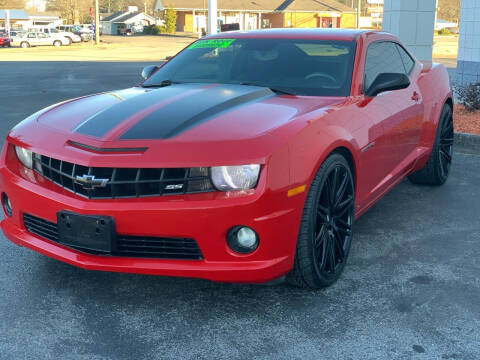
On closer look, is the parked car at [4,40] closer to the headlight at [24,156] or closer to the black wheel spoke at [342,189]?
the headlight at [24,156]

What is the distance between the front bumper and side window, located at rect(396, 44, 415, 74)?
2.71m

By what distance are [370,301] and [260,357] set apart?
0.90 meters

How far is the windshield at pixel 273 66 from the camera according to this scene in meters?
4.21

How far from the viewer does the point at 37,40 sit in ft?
160

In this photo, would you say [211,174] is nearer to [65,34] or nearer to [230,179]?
[230,179]

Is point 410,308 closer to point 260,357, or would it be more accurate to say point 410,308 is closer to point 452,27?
point 260,357

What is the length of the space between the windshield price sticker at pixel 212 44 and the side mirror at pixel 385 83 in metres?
1.23

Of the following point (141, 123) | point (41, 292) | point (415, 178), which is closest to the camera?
point (141, 123)

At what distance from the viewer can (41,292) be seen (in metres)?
3.53

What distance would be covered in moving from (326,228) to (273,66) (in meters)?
1.44

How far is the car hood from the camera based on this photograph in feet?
9.98

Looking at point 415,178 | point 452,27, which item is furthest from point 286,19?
point 415,178

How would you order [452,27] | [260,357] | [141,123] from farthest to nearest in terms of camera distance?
[452,27] → [141,123] → [260,357]

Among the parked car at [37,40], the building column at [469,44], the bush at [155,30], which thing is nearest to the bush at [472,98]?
the building column at [469,44]
